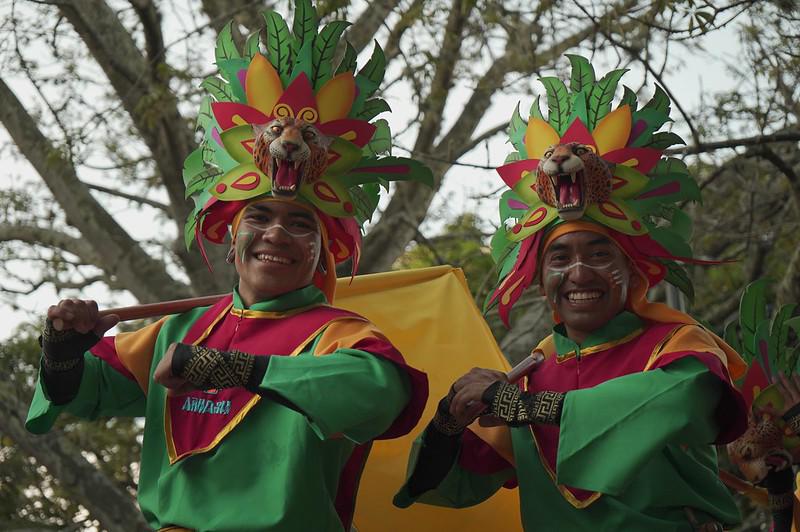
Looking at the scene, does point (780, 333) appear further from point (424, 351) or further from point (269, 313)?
point (269, 313)

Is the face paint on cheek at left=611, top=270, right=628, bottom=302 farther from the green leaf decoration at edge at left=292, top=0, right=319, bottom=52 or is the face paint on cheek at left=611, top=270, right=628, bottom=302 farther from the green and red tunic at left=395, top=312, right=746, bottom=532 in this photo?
the green leaf decoration at edge at left=292, top=0, right=319, bottom=52

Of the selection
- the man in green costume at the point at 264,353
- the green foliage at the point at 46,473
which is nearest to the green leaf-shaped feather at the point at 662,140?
the man in green costume at the point at 264,353

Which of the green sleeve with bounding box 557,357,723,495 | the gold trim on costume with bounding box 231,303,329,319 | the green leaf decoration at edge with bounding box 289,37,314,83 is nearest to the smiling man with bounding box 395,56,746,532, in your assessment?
the green sleeve with bounding box 557,357,723,495

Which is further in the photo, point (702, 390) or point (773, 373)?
point (773, 373)

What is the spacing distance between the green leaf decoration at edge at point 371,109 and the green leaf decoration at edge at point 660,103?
0.99 meters

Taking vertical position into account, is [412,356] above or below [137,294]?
below

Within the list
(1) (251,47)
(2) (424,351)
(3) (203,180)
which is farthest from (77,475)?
(1) (251,47)

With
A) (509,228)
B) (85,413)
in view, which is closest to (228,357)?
(85,413)

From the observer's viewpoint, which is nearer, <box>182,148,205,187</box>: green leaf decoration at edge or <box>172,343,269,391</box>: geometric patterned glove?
<box>172,343,269,391</box>: geometric patterned glove

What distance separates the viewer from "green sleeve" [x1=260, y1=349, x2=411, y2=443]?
4195mm

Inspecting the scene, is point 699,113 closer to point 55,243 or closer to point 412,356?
point 412,356

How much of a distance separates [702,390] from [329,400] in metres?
1.20

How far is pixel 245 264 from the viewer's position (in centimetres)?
486

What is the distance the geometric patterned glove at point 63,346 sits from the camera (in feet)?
15.4
